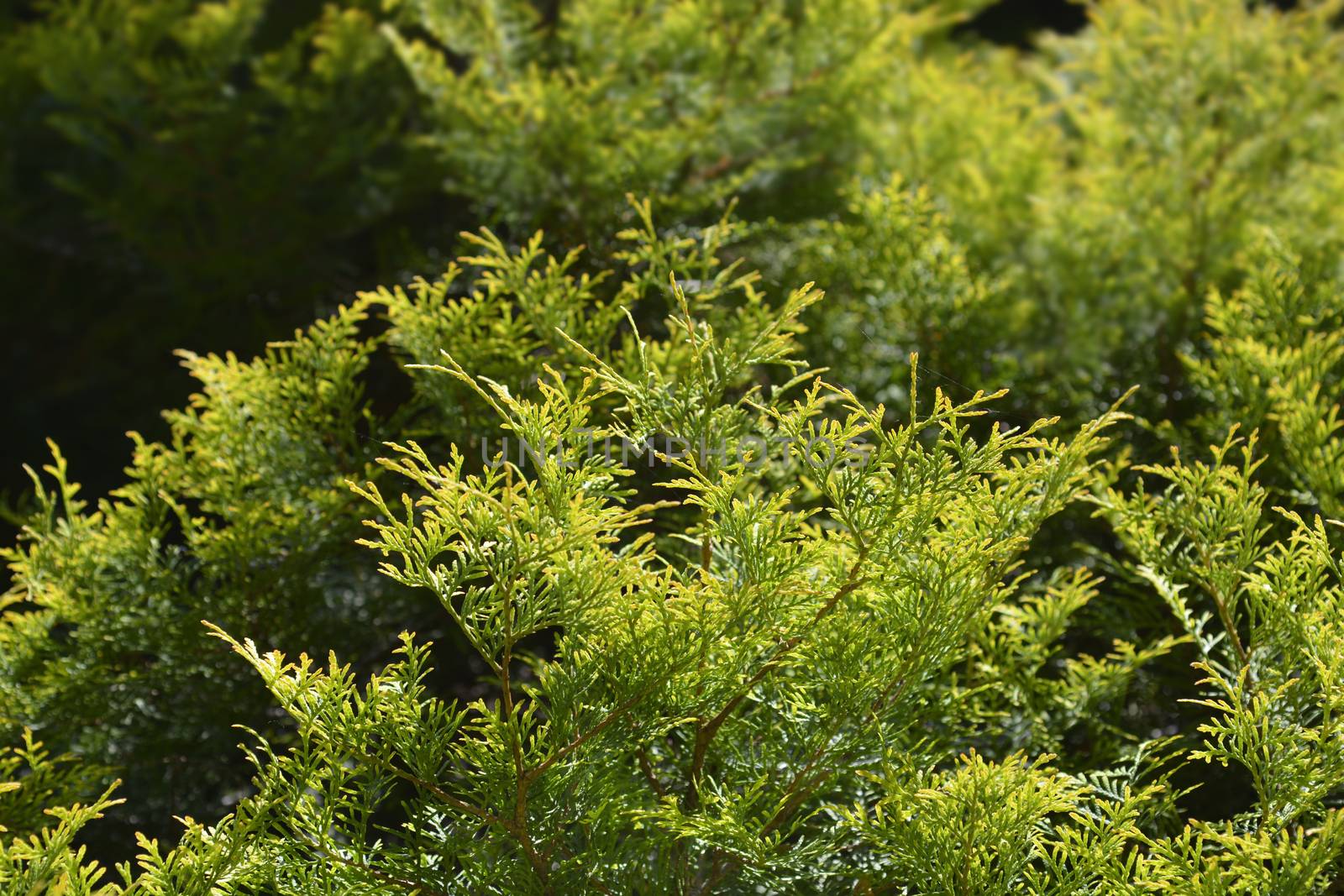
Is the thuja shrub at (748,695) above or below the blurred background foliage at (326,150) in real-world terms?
below

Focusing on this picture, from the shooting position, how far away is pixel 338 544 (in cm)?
243

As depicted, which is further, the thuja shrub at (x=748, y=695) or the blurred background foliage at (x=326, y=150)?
the blurred background foliage at (x=326, y=150)

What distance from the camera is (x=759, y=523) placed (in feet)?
4.96

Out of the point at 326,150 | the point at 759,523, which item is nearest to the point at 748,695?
the point at 759,523

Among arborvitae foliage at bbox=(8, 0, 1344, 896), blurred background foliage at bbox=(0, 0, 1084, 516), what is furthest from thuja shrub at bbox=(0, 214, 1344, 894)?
blurred background foliage at bbox=(0, 0, 1084, 516)

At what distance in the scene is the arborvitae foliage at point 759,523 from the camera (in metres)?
1.51

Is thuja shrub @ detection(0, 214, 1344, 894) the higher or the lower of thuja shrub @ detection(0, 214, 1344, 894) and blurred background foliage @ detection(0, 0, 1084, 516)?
the lower

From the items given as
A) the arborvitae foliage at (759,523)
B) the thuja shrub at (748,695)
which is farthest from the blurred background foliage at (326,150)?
the thuja shrub at (748,695)

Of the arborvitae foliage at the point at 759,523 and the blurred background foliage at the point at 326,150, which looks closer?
the arborvitae foliage at the point at 759,523

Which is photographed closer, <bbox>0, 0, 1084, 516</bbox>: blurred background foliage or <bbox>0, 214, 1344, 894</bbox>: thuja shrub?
<bbox>0, 214, 1344, 894</bbox>: thuja shrub

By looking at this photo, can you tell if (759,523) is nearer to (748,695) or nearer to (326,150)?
(748,695)

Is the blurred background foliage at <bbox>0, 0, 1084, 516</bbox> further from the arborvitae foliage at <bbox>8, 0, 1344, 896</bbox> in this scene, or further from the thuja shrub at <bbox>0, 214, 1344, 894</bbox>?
the thuja shrub at <bbox>0, 214, 1344, 894</bbox>

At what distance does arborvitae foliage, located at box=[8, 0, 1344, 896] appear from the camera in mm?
1509

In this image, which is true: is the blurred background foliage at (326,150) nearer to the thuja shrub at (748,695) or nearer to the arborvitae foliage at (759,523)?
the arborvitae foliage at (759,523)
